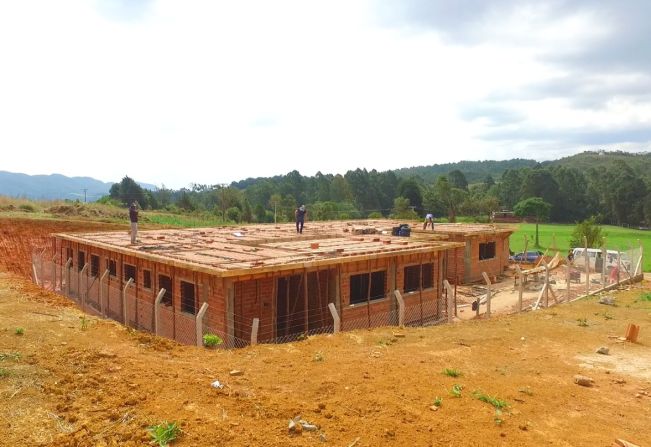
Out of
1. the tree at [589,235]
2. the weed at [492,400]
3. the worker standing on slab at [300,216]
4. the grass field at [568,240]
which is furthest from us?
the grass field at [568,240]

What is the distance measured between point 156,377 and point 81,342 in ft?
10.3

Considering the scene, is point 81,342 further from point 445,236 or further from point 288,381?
point 445,236

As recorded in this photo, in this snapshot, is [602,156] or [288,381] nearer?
[288,381]

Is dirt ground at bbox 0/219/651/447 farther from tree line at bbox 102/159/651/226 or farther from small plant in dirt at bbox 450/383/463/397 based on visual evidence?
tree line at bbox 102/159/651/226

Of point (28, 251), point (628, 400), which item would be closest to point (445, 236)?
point (628, 400)

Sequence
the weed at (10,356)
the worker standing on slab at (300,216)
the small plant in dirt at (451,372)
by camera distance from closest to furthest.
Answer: the weed at (10,356), the small plant in dirt at (451,372), the worker standing on slab at (300,216)

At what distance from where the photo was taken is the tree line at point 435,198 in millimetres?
74750

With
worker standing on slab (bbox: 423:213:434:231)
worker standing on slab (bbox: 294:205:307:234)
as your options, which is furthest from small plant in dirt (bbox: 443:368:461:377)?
worker standing on slab (bbox: 423:213:434:231)

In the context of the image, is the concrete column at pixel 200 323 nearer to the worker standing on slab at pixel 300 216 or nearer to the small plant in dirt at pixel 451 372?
the small plant in dirt at pixel 451 372

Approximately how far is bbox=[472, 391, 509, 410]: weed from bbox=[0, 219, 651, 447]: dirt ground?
0.06 metres

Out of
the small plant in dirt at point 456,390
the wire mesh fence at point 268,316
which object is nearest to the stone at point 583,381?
the small plant in dirt at point 456,390

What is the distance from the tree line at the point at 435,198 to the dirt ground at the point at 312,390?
5512cm

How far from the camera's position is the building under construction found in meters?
13.8

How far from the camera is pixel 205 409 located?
6.45 metres
